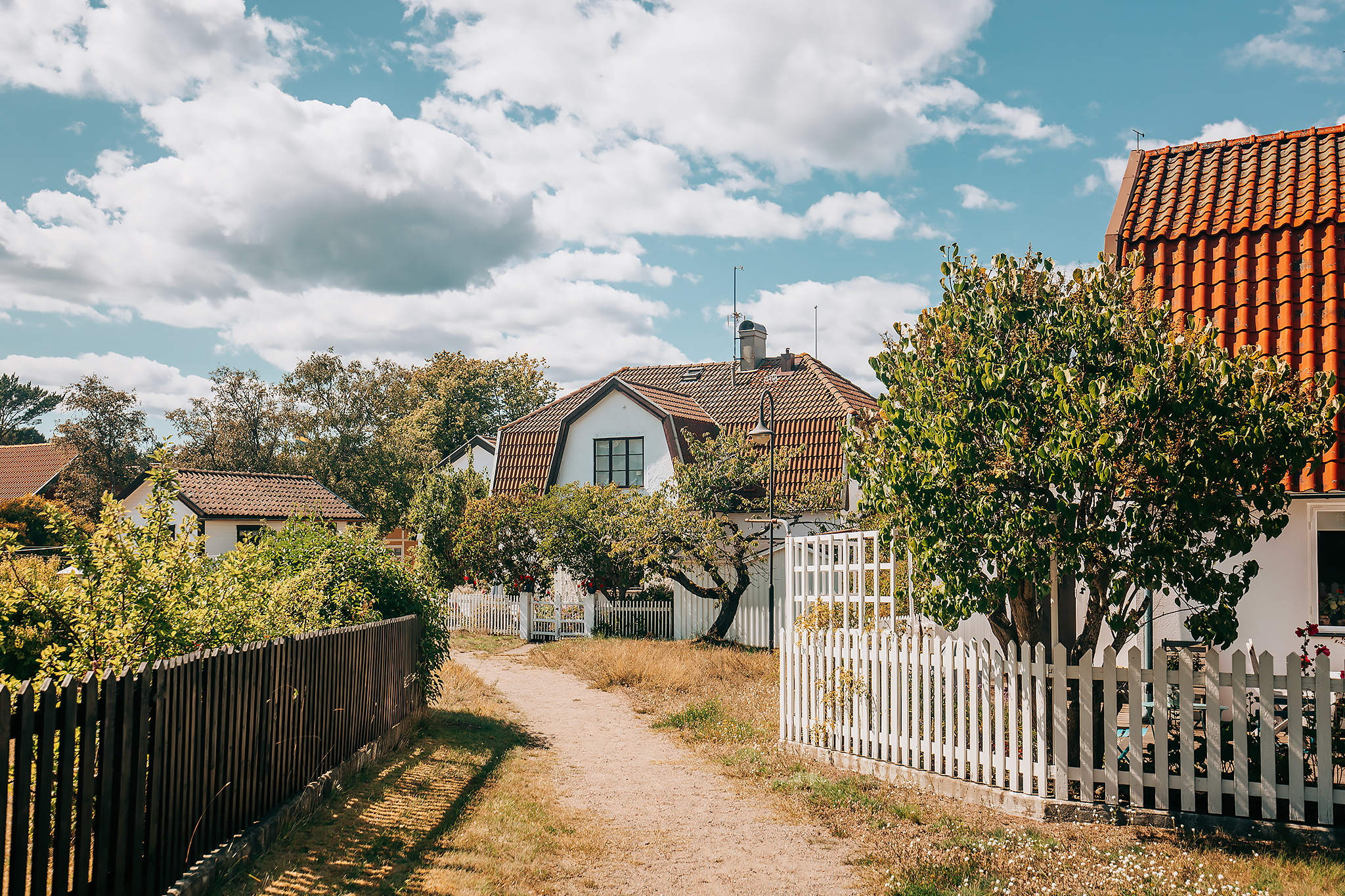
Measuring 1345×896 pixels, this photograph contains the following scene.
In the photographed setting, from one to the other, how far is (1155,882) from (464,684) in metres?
10.9

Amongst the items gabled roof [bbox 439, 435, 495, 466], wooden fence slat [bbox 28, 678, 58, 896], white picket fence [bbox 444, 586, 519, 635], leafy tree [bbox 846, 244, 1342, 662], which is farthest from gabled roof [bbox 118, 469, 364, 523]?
wooden fence slat [bbox 28, 678, 58, 896]

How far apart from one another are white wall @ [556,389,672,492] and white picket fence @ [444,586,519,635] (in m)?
3.96

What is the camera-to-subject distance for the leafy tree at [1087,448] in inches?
249

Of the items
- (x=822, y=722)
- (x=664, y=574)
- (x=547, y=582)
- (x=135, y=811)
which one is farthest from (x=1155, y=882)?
(x=547, y=582)

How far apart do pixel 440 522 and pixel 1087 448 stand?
2339cm

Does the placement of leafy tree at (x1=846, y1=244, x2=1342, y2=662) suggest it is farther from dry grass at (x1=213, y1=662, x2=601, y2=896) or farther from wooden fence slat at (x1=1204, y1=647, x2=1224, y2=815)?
dry grass at (x1=213, y1=662, x2=601, y2=896)

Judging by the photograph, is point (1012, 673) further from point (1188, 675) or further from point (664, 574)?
point (664, 574)

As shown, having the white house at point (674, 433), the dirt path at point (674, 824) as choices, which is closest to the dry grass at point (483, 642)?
the white house at point (674, 433)

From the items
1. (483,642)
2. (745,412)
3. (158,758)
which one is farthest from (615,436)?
(158,758)

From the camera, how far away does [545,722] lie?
40.0 feet

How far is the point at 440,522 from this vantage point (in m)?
27.4

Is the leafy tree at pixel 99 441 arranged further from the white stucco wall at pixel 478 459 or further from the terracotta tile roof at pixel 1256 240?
the terracotta tile roof at pixel 1256 240

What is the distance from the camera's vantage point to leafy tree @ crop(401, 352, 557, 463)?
53.8 m

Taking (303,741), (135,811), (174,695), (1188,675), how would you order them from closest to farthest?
(135,811)
(174,695)
(1188,675)
(303,741)
